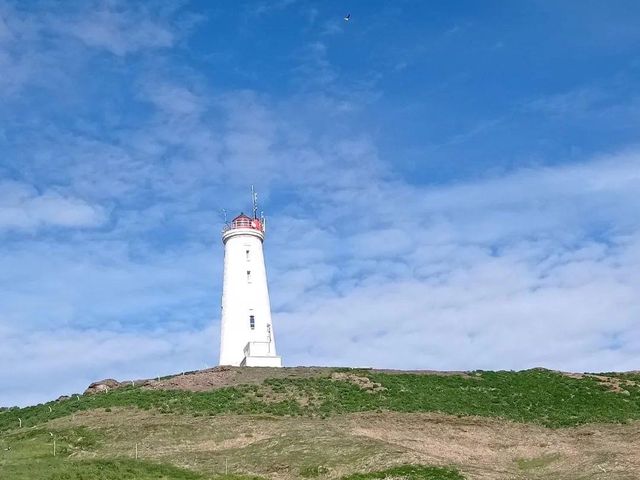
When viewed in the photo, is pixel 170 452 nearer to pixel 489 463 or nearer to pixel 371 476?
pixel 371 476

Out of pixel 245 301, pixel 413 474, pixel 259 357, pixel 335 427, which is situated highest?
pixel 245 301

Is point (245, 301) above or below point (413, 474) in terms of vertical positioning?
above

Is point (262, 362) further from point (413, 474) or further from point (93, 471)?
point (413, 474)

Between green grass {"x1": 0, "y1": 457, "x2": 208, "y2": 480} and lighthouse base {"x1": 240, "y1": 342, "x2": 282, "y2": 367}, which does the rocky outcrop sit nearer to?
lighthouse base {"x1": 240, "y1": 342, "x2": 282, "y2": 367}

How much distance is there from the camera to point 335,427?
50438 mm

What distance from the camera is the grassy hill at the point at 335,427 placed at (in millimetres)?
42562

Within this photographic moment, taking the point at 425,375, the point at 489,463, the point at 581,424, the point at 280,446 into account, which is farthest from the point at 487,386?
the point at 280,446

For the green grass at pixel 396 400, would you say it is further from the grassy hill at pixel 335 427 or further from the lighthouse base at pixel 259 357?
the lighthouse base at pixel 259 357

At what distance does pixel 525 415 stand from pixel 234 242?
1223 inches

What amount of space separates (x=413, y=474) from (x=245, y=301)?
119 ft

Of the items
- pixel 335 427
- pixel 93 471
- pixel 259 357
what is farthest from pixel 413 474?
pixel 259 357

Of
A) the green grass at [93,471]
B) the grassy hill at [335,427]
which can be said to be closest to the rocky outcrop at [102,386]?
the grassy hill at [335,427]

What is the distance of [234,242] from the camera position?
7675cm

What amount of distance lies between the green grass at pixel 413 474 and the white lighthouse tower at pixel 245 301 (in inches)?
1193
